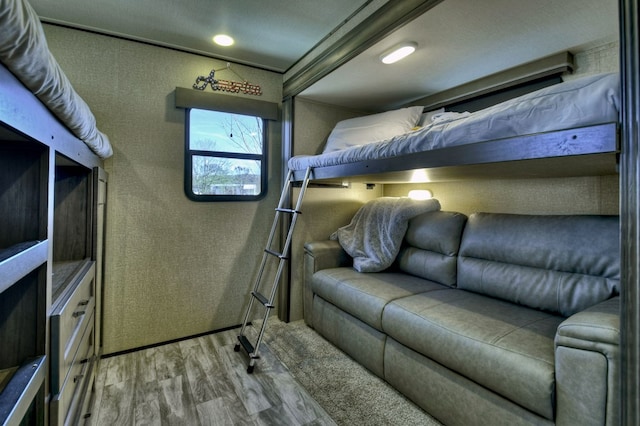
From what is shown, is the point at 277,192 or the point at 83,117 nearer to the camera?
the point at 83,117

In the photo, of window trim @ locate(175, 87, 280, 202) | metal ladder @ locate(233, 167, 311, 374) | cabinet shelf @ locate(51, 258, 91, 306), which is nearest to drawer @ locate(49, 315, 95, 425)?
cabinet shelf @ locate(51, 258, 91, 306)

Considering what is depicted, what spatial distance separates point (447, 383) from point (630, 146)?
1.27 metres

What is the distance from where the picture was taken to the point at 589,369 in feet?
3.49

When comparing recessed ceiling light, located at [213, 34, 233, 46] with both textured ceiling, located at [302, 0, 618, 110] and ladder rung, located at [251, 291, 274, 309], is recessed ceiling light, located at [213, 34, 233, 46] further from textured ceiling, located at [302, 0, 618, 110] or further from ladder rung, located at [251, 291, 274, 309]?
ladder rung, located at [251, 291, 274, 309]

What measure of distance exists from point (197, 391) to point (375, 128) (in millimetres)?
2342

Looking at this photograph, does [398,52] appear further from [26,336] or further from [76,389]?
[76,389]

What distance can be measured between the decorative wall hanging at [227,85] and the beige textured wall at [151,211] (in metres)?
0.05

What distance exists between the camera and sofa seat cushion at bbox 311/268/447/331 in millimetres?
2035

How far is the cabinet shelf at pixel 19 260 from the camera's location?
0.72 m

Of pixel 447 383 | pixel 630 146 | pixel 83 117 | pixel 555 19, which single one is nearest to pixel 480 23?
pixel 555 19

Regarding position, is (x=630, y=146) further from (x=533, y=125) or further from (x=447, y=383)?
(x=447, y=383)

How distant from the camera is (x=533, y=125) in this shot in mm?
1154

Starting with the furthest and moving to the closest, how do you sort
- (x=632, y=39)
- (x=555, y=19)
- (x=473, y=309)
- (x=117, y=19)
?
(x=117, y=19) < (x=473, y=309) < (x=555, y=19) < (x=632, y=39)

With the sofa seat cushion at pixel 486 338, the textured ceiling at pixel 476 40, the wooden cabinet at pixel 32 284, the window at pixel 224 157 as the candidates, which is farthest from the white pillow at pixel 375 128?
the wooden cabinet at pixel 32 284
